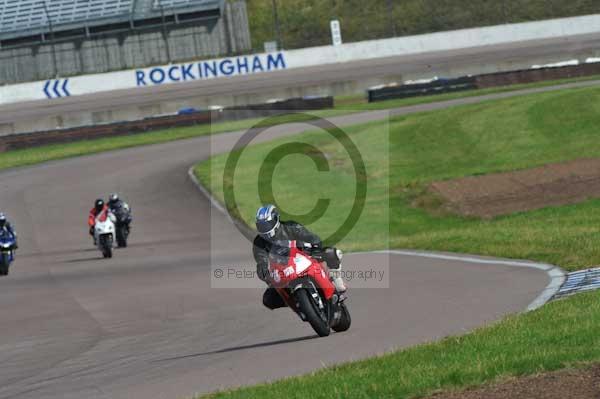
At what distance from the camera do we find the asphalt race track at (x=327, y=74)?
50.2 m

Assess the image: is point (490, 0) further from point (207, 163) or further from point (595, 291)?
point (595, 291)

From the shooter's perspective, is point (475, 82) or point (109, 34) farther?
point (109, 34)

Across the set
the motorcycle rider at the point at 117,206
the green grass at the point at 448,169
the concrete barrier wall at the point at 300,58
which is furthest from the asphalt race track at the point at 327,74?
the motorcycle rider at the point at 117,206

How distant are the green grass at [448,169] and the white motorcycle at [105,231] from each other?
422 cm

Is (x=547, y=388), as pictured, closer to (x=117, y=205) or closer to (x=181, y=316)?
(x=181, y=316)

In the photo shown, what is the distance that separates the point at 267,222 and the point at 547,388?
4.19 meters

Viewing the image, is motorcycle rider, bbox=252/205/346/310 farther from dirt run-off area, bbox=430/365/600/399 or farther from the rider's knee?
dirt run-off area, bbox=430/365/600/399

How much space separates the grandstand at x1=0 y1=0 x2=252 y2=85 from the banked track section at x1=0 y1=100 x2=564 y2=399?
3399 cm

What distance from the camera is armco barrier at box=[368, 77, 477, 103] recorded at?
148ft

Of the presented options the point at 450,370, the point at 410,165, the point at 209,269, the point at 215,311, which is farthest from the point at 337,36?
the point at 450,370

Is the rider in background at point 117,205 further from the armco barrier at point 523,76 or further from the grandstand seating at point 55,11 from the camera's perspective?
the grandstand seating at point 55,11

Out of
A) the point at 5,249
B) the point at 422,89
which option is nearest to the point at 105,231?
the point at 5,249

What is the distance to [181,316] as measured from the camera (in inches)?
567

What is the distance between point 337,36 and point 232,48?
6.11m
